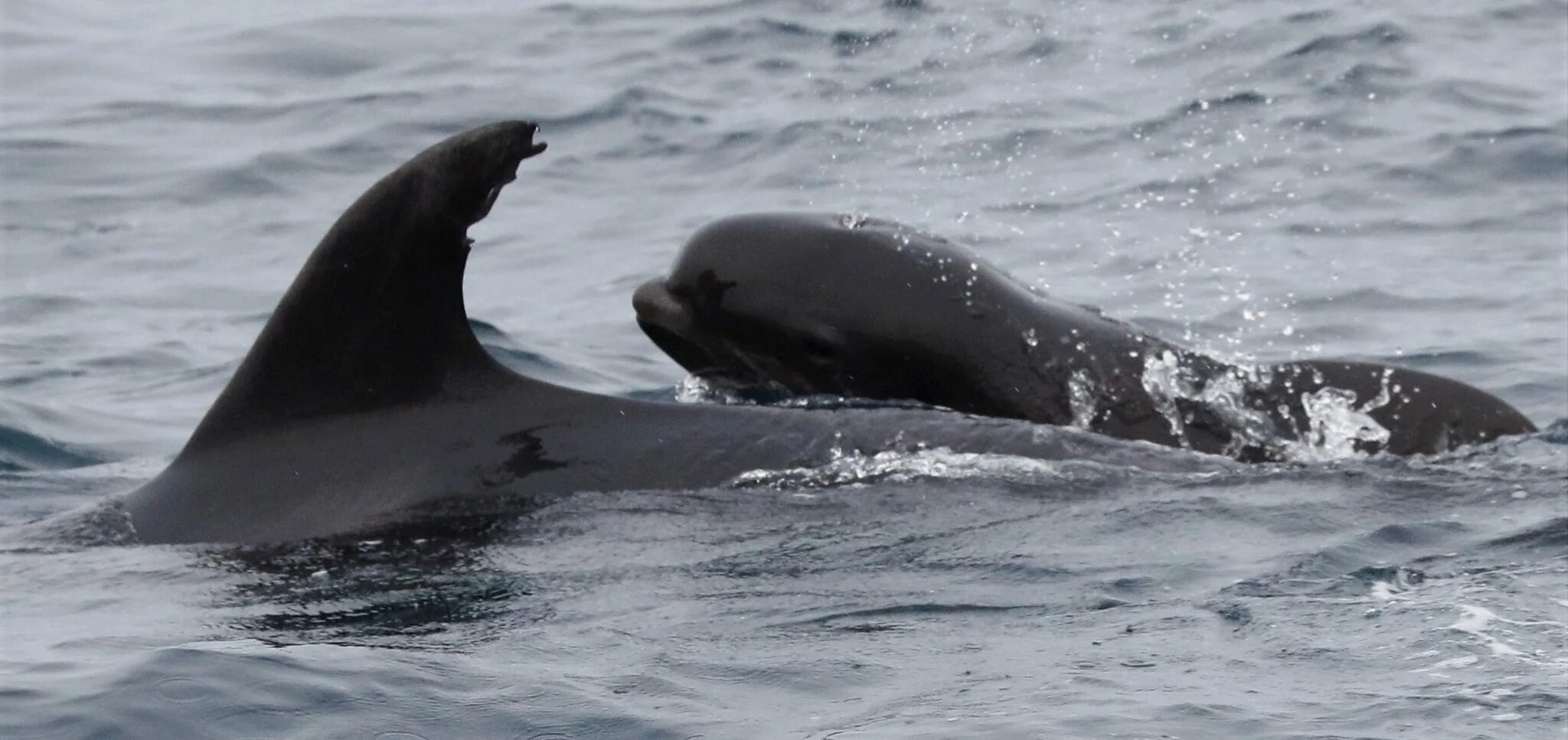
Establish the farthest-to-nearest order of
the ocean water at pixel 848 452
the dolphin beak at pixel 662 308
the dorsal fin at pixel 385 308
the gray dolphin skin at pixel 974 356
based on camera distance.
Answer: the dolphin beak at pixel 662 308 → the gray dolphin skin at pixel 974 356 → the dorsal fin at pixel 385 308 → the ocean water at pixel 848 452

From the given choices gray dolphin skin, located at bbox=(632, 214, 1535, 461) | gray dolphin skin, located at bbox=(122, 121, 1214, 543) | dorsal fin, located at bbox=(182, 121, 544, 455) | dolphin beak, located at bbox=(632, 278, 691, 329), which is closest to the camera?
dorsal fin, located at bbox=(182, 121, 544, 455)

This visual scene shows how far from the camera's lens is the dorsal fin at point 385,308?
24.1 ft

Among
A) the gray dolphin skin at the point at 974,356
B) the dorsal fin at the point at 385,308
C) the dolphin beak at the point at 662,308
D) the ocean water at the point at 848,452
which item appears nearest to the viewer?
the ocean water at the point at 848,452

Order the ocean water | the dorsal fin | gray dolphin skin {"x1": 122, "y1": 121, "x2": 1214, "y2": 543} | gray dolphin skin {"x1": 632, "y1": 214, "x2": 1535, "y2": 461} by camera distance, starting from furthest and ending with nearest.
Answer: gray dolphin skin {"x1": 632, "y1": 214, "x2": 1535, "y2": 461}
gray dolphin skin {"x1": 122, "y1": 121, "x2": 1214, "y2": 543}
the dorsal fin
the ocean water

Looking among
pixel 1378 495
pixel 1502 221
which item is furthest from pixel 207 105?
pixel 1378 495

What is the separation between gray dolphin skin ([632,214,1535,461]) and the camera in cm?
938

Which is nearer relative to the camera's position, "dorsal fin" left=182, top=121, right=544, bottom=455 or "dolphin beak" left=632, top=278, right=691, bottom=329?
"dorsal fin" left=182, top=121, right=544, bottom=455

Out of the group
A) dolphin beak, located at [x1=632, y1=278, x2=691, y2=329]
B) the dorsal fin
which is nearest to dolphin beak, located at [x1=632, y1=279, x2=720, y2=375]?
dolphin beak, located at [x1=632, y1=278, x2=691, y2=329]

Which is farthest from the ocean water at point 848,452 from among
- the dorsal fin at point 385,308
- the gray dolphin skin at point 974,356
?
the dorsal fin at point 385,308

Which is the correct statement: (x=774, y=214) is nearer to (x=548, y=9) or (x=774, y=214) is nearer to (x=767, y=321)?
(x=767, y=321)

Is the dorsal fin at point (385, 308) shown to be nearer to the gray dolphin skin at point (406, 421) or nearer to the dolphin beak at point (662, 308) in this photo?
the gray dolphin skin at point (406, 421)

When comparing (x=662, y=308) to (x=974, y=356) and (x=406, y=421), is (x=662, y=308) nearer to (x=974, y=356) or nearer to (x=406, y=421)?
(x=974, y=356)

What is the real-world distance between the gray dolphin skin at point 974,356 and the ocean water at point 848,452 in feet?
1.32

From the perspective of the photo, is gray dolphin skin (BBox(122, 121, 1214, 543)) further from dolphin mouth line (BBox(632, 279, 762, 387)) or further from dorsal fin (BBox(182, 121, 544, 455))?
dolphin mouth line (BBox(632, 279, 762, 387))
